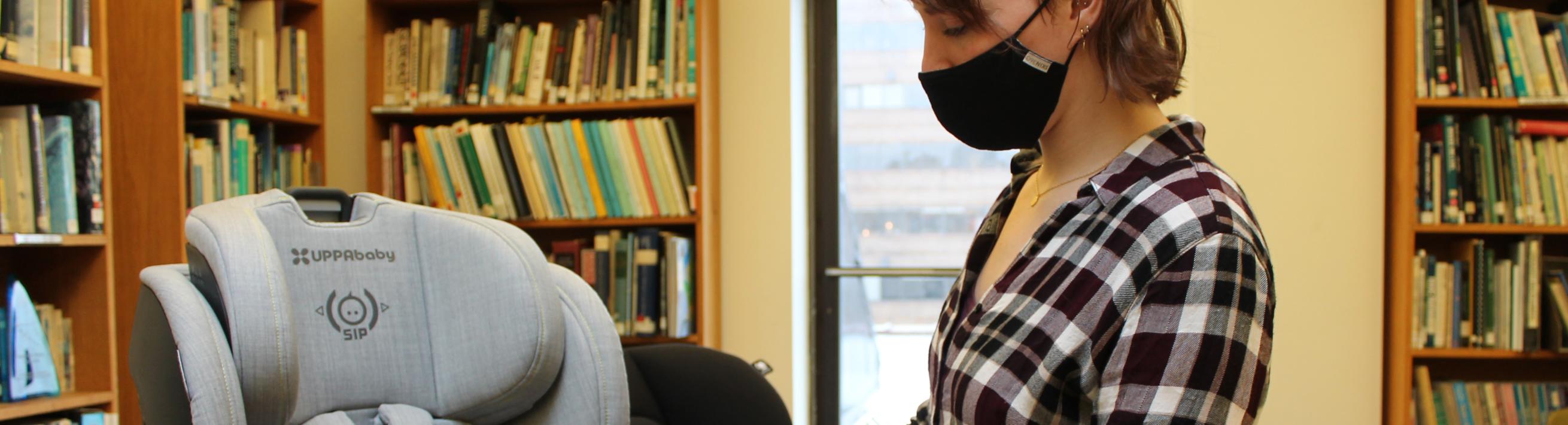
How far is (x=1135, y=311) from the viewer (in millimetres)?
755

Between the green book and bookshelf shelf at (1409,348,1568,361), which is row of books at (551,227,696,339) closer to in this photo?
the green book

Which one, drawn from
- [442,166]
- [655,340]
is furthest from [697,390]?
[442,166]

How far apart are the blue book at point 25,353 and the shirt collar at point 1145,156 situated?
2.05 m

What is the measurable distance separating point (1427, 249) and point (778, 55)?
184 centimetres

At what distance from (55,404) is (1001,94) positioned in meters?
1.98

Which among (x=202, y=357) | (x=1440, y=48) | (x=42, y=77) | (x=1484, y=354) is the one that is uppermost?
(x=1440, y=48)

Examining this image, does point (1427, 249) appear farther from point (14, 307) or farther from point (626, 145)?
point (14, 307)

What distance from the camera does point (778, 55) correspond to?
9.41ft

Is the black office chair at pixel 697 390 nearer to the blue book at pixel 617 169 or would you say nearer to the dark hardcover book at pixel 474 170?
the blue book at pixel 617 169

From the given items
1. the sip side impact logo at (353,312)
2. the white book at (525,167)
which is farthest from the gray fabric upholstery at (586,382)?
the white book at (525,167)

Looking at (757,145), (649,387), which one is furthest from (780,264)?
(649,387)

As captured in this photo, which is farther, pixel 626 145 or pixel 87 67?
pixel 626 145

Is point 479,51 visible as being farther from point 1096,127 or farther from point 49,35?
point 1096,127


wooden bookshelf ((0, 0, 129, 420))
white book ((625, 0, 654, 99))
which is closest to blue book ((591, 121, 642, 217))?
white book ((625, 0, 654, 99))
